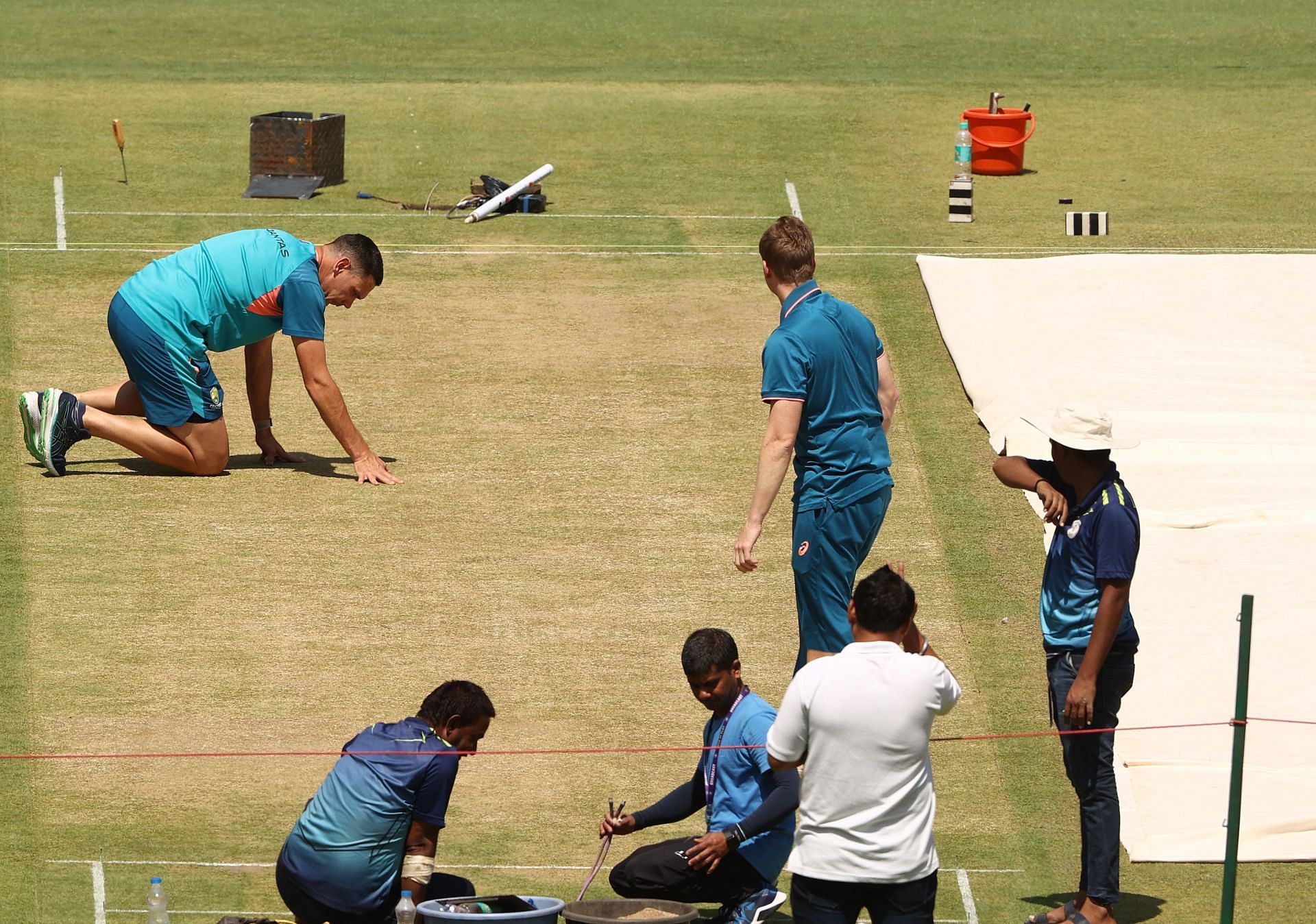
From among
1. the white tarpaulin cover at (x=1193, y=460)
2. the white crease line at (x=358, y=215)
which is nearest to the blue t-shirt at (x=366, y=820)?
the white tarpaulin cover at (x=1193, y=460)

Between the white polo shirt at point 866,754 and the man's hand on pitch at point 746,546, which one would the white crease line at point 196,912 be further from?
the white polo shirt at point 866,754

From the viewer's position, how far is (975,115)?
1634 cm

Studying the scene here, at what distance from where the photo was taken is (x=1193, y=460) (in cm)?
1052

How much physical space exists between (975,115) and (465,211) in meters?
4.55

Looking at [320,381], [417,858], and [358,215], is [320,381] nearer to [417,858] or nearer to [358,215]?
[417,858]

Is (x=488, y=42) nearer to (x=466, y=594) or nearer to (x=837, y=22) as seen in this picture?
(x=837, y=22)

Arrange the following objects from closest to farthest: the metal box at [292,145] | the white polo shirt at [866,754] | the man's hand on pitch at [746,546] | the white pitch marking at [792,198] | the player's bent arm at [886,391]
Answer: the white polo shirt at [866,754]
the man's hand on pitch at [746,546]
the player's bent arm at [886,391]
the white pitch marking at [792,198]
the metal box at [292,145]

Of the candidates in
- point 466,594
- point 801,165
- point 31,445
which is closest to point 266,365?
point 31,445

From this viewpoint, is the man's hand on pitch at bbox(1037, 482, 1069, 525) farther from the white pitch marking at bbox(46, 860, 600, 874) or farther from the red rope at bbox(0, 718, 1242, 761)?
the white pitch marking at bbox(46, 860, 600, 874)

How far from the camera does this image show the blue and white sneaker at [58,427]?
9.88 m

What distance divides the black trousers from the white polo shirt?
46.9 inches

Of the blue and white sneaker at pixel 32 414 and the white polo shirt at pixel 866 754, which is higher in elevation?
the blue and white sneaker at pixel 32 414

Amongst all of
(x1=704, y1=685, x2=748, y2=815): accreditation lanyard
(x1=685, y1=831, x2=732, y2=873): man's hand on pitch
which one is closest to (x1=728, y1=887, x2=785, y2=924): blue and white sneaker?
(x1=685, y1=831, x2=732, y2=873): man's hand on pitch

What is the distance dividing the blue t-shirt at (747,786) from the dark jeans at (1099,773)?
3.17 ft
